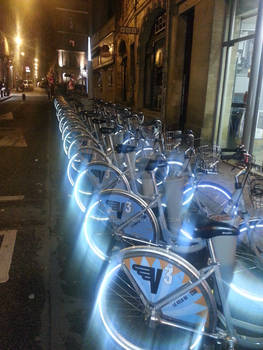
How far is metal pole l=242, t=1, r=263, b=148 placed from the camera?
6.48m

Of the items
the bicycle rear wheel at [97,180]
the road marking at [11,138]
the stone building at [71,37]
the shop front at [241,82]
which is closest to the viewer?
the bicycle rear wheel at [97,180]

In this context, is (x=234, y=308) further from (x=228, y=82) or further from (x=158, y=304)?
(x=228, y=82)

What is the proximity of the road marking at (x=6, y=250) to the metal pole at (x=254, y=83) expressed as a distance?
5.45m

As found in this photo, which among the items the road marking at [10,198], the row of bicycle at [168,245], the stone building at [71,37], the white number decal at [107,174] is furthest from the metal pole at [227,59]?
the stone building at [71,37]

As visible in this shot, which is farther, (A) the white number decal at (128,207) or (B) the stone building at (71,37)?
(B) the stone building at (71,37)

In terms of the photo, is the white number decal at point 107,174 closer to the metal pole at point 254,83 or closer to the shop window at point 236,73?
the metal pole at point 254,83

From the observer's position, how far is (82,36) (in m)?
64.4

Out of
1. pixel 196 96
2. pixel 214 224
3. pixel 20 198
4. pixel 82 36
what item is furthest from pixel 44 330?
pixel 82 36

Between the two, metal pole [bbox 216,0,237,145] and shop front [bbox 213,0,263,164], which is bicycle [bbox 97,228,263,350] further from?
metal pole [bbox 216,0,237,145]

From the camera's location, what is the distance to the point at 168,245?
3.06m

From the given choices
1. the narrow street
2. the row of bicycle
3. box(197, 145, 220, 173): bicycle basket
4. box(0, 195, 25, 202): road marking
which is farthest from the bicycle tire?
box(0, 195, 25, 202): road marking

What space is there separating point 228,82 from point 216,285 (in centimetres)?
745

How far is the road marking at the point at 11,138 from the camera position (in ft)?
34.4

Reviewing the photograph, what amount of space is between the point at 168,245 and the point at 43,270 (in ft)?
5.03
